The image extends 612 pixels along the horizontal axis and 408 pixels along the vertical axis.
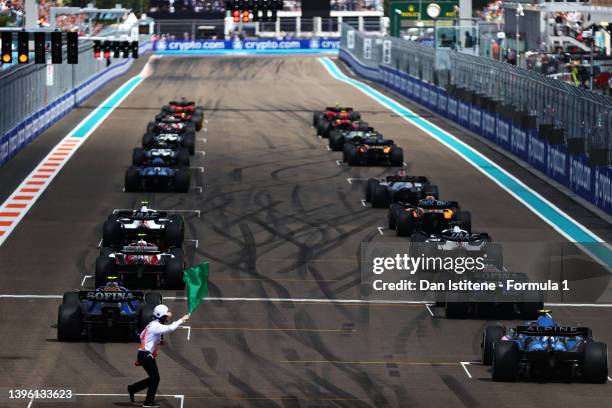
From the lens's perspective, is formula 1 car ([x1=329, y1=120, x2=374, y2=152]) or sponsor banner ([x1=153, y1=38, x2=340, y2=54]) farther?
sponsor banner ([x1=153, y1=38, x2=340, y2=54])

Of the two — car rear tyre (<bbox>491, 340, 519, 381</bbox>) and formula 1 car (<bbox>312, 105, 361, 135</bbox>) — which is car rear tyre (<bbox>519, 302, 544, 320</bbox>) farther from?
formula 1 car (<bbox>312, 105, 361, 135</bbox>)

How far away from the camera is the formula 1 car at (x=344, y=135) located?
57969 mm

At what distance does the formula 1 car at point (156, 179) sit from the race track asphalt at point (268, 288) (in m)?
0.43

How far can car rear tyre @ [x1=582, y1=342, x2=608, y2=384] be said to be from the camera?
24172 millimetres

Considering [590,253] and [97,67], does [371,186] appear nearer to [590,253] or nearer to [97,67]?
[590,253]

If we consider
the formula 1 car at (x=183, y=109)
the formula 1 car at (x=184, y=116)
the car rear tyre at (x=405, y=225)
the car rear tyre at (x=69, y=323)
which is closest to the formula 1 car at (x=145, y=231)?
the car rear tyre at (x=405, y=225)

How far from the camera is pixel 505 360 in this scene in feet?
79.9

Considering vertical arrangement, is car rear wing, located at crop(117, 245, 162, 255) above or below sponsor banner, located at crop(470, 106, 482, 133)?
below

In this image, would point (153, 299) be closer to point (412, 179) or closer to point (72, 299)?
point (72, 299)

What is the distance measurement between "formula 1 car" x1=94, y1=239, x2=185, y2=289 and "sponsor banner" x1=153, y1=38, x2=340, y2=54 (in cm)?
10047

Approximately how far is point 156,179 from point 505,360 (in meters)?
23.9

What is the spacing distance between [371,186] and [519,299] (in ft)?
51.1

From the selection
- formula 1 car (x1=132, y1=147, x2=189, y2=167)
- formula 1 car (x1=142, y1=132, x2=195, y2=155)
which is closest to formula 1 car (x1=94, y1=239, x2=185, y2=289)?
formula 1 car (x1=132, y1=147, x2=189, y2=167)

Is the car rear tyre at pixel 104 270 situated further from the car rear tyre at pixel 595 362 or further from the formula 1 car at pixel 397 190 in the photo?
the formula 1 car at pixel 397 190
